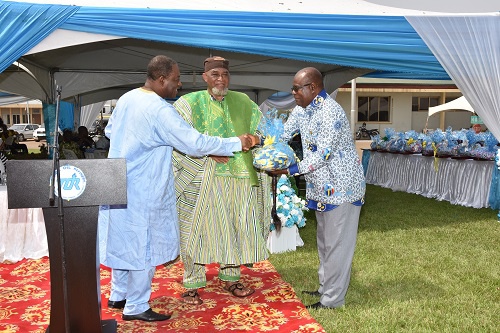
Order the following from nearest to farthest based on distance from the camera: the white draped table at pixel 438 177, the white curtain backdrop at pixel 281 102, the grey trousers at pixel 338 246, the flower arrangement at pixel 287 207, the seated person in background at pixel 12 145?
the grey trousers at pixel 338 246 < the flower arrangement at pixel 287 207 < the white draped table at pixel 438 177 < the seated person in background at pixel 12 145 < the white curtain backdrop at pixel 281 102

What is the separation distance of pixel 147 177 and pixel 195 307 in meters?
1.19

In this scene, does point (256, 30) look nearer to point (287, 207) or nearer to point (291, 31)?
point (291, 31)

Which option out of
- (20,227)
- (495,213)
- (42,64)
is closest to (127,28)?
(20,227)

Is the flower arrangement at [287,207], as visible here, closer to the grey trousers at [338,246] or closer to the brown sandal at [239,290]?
the brown sandal at [239,290]

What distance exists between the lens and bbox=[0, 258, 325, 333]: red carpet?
12.3 ft

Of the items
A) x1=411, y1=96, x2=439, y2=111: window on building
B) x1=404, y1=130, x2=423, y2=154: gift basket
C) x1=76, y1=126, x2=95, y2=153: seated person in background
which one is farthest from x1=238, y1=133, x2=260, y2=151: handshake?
x1=411, y1=96, x2=439, y2=111: window on building

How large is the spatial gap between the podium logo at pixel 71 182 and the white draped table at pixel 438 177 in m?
7.32

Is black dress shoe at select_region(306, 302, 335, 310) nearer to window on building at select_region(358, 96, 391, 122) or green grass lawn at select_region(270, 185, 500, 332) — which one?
green grass lawn at select_region(270, 185, 500, 332)

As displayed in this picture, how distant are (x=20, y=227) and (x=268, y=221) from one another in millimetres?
2934

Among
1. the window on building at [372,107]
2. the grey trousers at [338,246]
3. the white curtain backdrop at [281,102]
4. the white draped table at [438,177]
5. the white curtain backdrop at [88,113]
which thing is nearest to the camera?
the grey trousers at [338,246]

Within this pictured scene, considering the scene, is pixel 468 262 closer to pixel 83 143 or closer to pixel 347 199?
pixel 347 199

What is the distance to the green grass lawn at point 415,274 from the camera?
3.78m

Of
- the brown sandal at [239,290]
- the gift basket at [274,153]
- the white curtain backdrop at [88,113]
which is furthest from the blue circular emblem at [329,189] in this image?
the white curtain backdrop at [88,113]

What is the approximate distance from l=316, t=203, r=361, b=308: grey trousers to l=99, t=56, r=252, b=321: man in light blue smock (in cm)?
84
